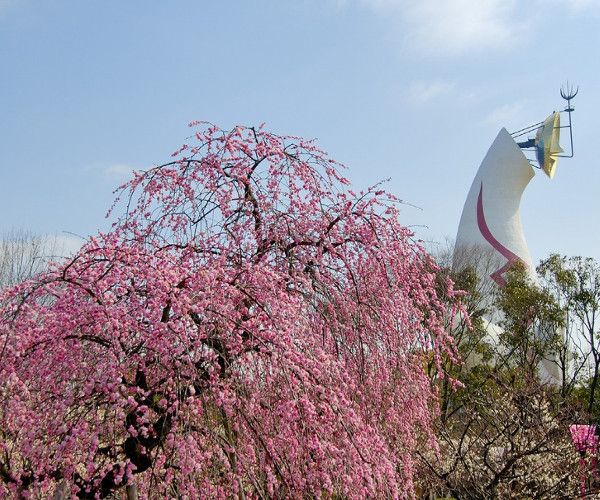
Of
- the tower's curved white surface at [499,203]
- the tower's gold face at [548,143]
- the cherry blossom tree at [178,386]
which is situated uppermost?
the tower's gold face at [548,143]

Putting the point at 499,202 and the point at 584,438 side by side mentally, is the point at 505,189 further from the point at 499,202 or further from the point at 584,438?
the point at 584,438

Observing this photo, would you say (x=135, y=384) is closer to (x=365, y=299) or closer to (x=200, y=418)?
(x=200, y=418)

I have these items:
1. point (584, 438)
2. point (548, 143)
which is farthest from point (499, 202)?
point (584, 438)

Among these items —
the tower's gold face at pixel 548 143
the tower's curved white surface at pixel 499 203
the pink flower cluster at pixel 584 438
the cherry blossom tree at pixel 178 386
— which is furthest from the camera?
the tower's gold face at pixel 548 143

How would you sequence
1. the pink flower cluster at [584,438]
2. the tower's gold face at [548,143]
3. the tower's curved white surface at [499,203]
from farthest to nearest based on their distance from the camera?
1. the tower's gold face at [548,143]
2. the tower's curved white surface at [499,203]
3. the pink flower cluster at [584,438]

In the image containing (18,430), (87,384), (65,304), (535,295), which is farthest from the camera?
(535,295)

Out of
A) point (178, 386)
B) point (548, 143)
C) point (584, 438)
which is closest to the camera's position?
point (178, 386)

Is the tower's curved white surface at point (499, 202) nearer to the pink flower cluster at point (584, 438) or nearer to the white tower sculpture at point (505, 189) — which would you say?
the white tower sculpture at point (505, 189)

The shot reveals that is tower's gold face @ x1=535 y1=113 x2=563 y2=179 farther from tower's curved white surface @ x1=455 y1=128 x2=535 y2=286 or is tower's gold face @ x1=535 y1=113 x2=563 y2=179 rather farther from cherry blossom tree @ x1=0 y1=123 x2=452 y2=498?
cherry blossom tree @ x1=0 y1=123 x2=452 y2=498

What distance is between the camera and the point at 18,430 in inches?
140

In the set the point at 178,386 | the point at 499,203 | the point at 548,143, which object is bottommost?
the point at 178,386

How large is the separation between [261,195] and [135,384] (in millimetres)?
2072

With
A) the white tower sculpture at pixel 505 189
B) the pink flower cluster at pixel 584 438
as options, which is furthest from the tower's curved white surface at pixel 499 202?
the pink flower cluster at pixel 584 438

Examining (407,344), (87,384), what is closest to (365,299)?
(407,344)
